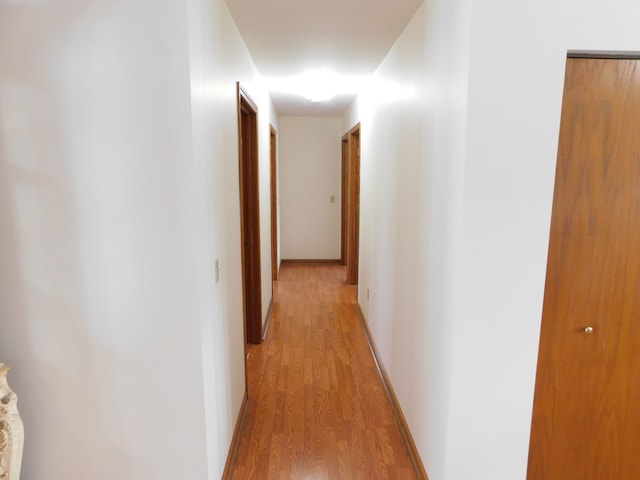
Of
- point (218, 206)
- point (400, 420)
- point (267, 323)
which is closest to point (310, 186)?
point (267, 323)

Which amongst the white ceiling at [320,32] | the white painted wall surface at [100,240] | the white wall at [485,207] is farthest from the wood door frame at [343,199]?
the white painted wall surface at [100,240]

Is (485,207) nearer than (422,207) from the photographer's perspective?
Yes

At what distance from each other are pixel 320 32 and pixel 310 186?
13.2 feet

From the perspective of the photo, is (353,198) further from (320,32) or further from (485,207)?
(485,207)

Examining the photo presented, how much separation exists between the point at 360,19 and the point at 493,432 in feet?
6.89

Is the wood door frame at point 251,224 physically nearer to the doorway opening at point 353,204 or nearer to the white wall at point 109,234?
the white wall at point 109,234

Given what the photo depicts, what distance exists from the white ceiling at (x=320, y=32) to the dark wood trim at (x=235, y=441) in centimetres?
223

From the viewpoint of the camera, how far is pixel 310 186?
645cm

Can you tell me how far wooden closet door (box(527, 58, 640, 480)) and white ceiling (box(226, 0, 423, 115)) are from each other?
0.98m

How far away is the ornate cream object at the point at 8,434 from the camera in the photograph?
145 cm

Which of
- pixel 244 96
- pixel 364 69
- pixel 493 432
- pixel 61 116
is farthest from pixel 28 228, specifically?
pixel 364 69

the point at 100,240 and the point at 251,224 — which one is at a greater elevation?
the point at 100,240

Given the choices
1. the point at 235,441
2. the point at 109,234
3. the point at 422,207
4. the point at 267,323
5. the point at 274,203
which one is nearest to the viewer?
the point at 109,234

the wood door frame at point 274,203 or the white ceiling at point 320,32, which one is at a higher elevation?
the white ceiling at point 320,32
